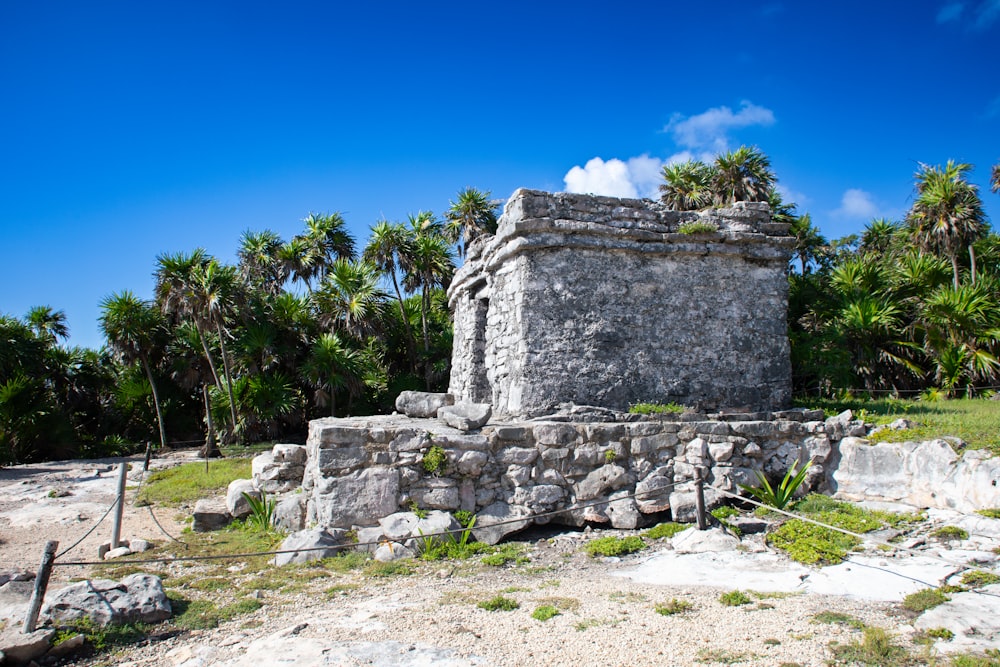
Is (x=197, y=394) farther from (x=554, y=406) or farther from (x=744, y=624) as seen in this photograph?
(x=744, y=624)

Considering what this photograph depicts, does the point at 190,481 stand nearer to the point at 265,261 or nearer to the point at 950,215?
the point at 265,261

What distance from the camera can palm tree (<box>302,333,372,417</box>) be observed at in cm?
1579

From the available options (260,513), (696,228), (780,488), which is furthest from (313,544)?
(696,228)

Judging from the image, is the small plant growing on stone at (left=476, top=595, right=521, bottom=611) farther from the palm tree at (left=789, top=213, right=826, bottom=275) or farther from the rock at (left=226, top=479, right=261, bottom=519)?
the palm tree at (left=789, top=213, right=826, bottom=275)

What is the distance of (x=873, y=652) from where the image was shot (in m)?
3.45

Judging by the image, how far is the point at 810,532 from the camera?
5.62 meters

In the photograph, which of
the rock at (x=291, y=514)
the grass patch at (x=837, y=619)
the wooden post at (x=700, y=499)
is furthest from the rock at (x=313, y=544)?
the grass patch at (x=837, y=619)

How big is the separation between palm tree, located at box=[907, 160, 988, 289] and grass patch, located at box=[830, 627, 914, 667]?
12.7 metres

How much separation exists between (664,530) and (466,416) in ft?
7.28

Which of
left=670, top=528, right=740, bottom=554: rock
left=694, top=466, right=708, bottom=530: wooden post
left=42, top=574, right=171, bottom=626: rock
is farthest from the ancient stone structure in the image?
left=42, top=574, right=171, bottom=626: rock

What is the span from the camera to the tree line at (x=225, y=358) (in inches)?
600

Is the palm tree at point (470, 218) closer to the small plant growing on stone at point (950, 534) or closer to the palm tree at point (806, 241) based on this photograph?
the palm tree at point (806, 241)

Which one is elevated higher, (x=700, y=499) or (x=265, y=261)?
(x=265, y=261)

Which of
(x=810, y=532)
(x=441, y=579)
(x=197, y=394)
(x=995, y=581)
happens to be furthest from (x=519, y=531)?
(x=197, y=394)
